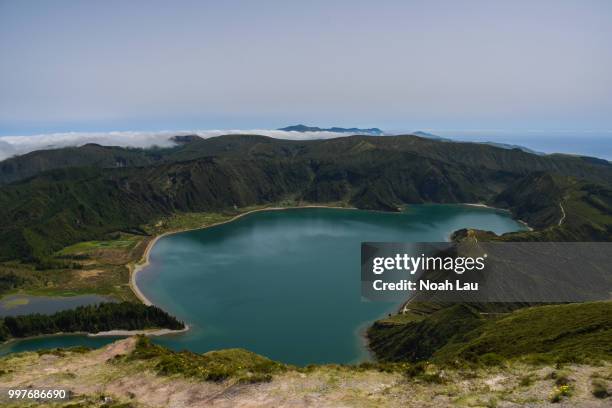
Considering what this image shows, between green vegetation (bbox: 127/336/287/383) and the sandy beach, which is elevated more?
green vegetation (bbox: 127/336/287/383)

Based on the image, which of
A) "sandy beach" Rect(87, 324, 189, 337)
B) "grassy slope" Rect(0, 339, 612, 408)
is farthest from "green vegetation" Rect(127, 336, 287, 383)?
"sandy beach" Rect(87, 324, 189, 337)

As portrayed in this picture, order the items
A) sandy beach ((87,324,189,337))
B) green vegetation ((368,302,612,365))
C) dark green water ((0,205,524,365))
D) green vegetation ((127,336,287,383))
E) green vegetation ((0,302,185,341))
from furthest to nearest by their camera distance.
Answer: green vegetation ((0,302,185,341)) → sandy beach ((87,324,189,337)) → dark green water ((0,205,524,365)) → green vegetation ((368,302,612,365)) → green vegetation ((127,336,287,383))

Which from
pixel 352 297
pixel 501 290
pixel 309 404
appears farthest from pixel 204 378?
pixel 501 290

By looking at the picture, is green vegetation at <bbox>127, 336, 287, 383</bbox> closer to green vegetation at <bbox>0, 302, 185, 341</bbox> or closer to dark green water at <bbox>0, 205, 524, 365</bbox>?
dark green water at <bbox>0, 205, 524, 365</bbox>

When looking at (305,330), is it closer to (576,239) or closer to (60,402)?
(60,402)

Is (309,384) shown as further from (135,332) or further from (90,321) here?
(90,321)

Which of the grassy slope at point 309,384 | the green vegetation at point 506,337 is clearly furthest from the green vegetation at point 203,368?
the green vegetation at point 506,337

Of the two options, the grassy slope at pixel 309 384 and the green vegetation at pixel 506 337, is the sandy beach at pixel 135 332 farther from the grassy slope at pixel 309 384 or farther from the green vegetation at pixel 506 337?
the grassy slope at pixel 309 384

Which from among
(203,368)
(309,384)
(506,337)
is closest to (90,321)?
(203,368)
